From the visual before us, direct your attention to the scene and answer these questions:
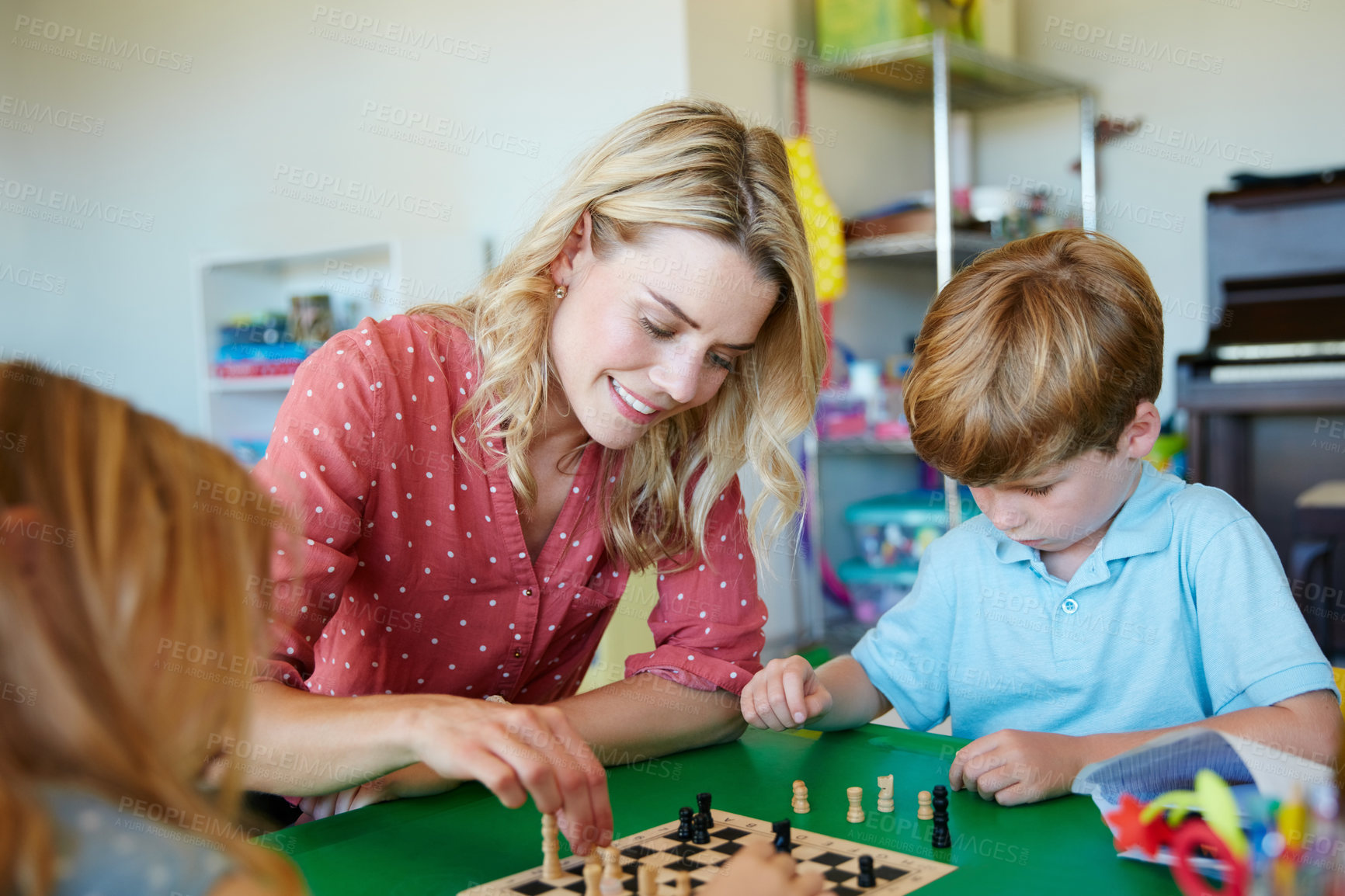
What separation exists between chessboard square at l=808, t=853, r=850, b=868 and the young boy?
33 centimetres

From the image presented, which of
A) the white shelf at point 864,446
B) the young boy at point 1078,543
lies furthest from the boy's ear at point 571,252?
the white shelf at point 864,446

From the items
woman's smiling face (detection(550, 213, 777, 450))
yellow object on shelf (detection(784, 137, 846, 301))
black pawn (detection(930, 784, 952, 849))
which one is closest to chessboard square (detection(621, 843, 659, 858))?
black pawn (detection(930, 784, 952, 849))

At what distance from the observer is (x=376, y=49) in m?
4.04

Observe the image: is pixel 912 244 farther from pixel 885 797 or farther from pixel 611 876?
pixel 611 876

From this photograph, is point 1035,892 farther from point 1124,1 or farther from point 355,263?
point 1124,1

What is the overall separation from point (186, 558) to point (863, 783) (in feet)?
2.43

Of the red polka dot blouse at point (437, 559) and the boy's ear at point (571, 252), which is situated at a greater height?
the boy's ear at point (571, 252)

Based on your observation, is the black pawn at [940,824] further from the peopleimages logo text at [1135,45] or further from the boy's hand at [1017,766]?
the peopleimages logo text at [1135,45]

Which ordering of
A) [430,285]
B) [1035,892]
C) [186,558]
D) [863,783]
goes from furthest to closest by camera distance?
[430,285] → [863,783] → [1035,892] → [186,558]

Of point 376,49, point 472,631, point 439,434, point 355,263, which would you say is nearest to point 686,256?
point 439,434

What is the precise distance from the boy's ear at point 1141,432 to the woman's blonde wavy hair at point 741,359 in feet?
1.28

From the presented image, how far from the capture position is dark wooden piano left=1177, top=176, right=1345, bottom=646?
10.1ft

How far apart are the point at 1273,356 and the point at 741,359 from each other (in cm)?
216

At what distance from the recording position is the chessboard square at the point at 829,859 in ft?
3.12
